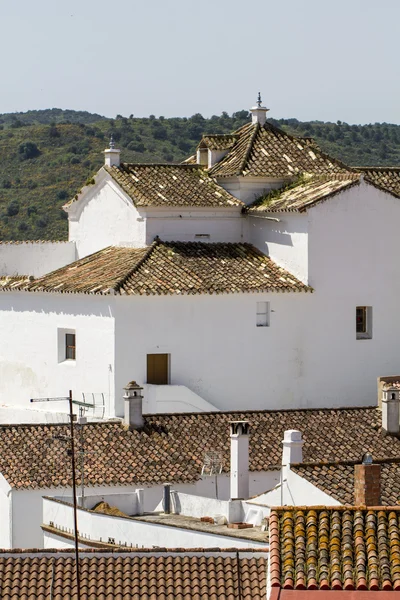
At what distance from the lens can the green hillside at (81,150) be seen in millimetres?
61031

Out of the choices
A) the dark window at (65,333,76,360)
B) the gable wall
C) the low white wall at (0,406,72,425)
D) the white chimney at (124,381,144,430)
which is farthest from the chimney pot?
the dark window at (65,333,76,360)

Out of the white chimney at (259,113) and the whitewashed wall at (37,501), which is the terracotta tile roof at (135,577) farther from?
the white chimney at (259,113)

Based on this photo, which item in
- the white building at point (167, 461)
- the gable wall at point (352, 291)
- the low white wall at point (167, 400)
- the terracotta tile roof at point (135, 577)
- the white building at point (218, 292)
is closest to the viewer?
the terracotta tile roof at point (135, 577)

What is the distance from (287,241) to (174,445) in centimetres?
596

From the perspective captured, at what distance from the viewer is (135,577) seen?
2481 centimetres

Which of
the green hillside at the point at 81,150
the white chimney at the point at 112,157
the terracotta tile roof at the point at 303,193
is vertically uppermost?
the green hillside at the point at 81,150

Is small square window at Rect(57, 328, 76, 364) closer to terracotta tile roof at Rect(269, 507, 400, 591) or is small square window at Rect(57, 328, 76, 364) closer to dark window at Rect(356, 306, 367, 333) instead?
dark window at Rect(356, 306, 367, 333)

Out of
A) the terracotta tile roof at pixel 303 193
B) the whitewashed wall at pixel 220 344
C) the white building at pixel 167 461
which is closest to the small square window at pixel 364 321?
the whitewashed wall at pixel 220 344

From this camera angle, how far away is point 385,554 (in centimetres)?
2022

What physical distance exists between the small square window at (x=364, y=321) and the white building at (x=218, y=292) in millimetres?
19

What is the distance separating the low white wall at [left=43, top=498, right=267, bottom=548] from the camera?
2750cm

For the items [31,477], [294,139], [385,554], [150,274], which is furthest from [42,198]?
[385,554]

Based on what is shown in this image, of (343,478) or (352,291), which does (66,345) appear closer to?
(352,291)

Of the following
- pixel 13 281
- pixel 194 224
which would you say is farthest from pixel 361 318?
pixel 13 281
